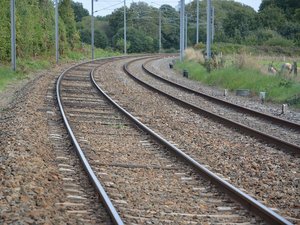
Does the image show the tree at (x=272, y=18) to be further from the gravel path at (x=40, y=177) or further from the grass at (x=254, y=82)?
the gravel path at (x=40, y=177)

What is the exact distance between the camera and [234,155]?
36.1 feet

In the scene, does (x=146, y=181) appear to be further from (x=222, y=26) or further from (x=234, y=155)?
(x=222, y=26)

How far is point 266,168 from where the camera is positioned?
32.5ft

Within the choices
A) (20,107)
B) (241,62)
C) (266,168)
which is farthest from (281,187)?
(241,62)

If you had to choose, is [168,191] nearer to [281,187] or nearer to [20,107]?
[281,187]

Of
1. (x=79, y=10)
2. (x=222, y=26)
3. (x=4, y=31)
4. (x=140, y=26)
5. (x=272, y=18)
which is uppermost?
(x=79, y=10)

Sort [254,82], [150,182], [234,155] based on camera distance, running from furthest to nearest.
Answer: [254,82], [234,155], [150,182]

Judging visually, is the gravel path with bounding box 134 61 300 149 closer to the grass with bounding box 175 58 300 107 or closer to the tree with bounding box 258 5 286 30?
the grass with bounding box 175 58 300 107

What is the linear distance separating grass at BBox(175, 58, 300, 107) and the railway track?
890 centimetres

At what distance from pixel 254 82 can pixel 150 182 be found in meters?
17.1

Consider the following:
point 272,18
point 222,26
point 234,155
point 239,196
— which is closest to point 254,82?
point 234,155

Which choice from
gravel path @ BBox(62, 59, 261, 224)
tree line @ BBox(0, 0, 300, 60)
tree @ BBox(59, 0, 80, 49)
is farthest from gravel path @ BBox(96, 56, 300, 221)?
tree @ BBox(59, 0, 80, 49)

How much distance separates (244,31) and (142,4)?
5886cm

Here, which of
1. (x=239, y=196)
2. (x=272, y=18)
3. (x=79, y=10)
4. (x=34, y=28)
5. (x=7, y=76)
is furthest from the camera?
(x=79, y=10)
